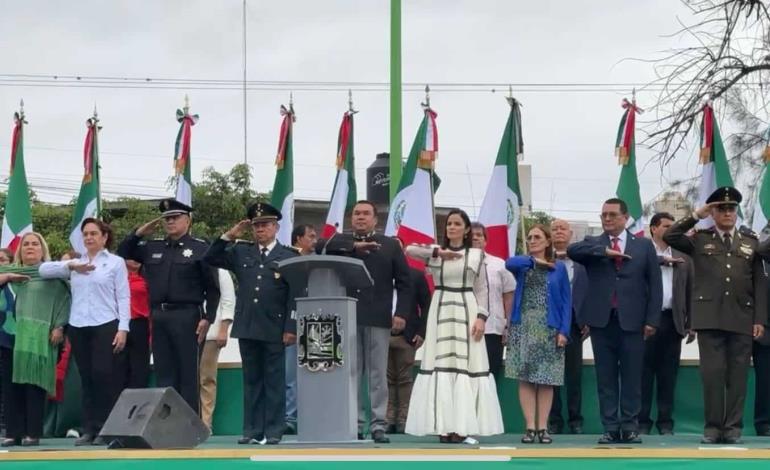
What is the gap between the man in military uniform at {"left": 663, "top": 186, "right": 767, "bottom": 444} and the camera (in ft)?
31.1

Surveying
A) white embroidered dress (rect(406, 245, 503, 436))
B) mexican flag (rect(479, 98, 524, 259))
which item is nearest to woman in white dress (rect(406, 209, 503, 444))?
white embroidered dress (rect(406, 245, 503, 436))

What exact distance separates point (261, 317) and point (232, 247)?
62 cm

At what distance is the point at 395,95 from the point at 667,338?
180 inches

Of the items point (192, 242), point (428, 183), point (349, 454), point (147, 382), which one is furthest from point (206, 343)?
point (349, 454)

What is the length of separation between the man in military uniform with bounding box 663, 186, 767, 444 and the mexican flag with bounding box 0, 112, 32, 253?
829 centimetres

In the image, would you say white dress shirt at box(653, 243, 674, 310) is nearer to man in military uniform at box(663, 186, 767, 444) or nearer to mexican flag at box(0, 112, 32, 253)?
man in military uniform at box(663, 186, 767, 444)

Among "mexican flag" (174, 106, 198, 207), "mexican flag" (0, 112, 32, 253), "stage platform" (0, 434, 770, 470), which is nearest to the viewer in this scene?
"stage platform" (0, 434, 770, 470)

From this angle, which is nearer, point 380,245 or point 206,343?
point 380,245

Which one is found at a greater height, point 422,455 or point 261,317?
point 261,317

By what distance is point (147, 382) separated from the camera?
36.3 ft

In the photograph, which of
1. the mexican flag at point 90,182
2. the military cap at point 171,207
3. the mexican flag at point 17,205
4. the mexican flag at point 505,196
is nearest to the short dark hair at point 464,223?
the military cap at point 171,207

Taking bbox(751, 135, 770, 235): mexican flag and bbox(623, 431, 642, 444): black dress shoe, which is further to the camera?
bbox(751, 135, 770, 235): mexican flag

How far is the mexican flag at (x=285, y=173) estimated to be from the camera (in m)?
14.7

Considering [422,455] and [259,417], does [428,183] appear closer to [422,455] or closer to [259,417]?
[259,417]
